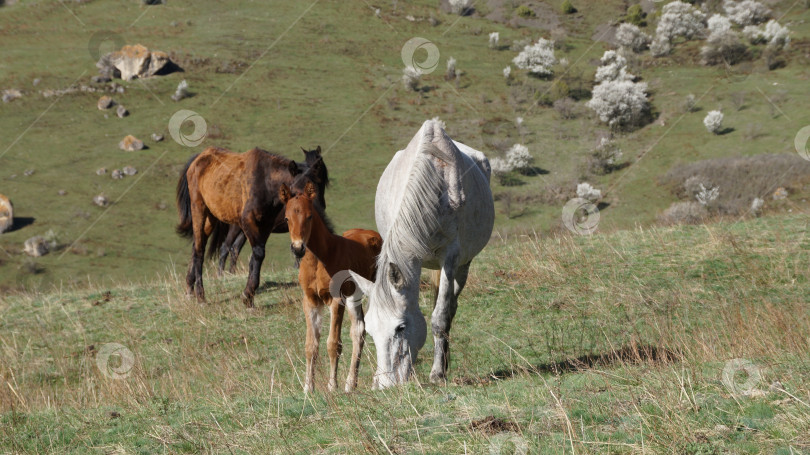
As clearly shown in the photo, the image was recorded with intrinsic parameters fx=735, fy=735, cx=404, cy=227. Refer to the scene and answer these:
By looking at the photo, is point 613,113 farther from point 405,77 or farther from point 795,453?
point 795,453

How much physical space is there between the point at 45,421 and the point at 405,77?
5216 cm

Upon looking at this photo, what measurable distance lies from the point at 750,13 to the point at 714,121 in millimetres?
25741

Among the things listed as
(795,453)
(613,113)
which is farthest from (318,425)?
(613,113)

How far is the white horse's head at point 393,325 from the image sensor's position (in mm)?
6039

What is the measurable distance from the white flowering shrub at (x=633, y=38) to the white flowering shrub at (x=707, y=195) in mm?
31850

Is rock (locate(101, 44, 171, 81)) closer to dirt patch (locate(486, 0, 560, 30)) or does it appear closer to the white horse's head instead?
dirt patch (locate(486, 0, 560, 30))

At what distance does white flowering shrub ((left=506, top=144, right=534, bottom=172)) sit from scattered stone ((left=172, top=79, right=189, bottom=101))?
24.4 m

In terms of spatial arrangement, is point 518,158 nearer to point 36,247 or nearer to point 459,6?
point 36,247

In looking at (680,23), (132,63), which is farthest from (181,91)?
(680,23)

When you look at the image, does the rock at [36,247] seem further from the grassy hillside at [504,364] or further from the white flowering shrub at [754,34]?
the white flowering shrub at [754,34]

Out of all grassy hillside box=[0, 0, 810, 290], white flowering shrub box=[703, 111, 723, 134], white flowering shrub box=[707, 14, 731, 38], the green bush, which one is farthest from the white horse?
the green bush

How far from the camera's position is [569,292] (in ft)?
35.1

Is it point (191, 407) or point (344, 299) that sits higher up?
point (344, 299)

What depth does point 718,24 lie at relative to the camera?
61281 mm
